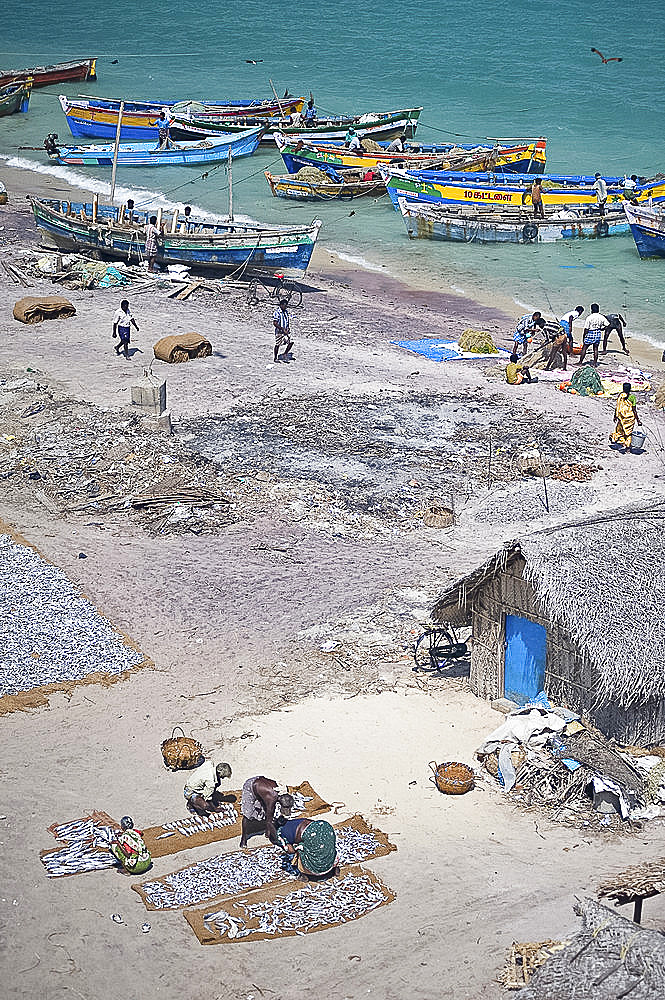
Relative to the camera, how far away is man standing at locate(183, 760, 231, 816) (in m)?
11.6

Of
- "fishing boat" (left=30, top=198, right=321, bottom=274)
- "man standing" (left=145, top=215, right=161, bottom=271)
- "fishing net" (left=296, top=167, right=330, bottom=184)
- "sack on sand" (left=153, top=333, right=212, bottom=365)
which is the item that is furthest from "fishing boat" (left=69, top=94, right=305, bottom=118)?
"sack on sand" (left=153, top=333, right=212, bottom=365)

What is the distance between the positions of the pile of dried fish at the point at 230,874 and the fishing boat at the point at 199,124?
40813 mm

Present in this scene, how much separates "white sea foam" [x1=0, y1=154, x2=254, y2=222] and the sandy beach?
41.3 ft

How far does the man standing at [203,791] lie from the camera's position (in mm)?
11633

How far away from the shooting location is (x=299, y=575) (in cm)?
1700

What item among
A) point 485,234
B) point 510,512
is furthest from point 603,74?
point 510,512

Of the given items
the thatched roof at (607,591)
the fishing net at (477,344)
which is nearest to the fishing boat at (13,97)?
the fishing net at (477,344)

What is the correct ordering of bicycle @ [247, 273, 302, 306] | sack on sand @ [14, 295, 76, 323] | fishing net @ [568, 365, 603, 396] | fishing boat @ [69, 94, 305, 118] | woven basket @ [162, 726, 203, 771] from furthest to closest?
fishing boat @ [69, 94, 305, 118]
bicycle @ [247, 273, 302, 306]
sack on sand @ [14, 295, 76, 323]
fishing net @ [568, 365, 603, 396]
woven basket @ [162, 726, 203, 771]

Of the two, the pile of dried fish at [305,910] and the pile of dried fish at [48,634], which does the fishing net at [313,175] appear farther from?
the pile of dried fish at [305,910]

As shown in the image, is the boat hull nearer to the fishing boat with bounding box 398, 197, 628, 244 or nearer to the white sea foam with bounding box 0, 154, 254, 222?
the white sea foam with bounding box 0, 154, 254, 222

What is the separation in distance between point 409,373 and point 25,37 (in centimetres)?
7978

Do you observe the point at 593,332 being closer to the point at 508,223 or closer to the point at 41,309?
the point at 41,309

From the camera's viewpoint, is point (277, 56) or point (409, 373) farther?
point (277, 56)

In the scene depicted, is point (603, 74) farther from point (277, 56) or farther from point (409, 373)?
point (409, 373)
